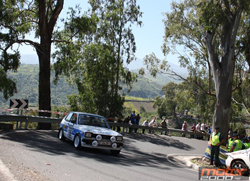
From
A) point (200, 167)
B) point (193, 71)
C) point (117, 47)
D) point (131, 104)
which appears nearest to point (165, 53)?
point (193, 71)

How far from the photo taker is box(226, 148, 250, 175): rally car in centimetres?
1091

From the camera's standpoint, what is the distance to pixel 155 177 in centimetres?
884

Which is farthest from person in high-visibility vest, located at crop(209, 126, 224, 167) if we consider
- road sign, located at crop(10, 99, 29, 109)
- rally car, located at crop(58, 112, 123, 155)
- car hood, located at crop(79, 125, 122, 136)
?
road sign, located at crop(10, 99, 29, 109)

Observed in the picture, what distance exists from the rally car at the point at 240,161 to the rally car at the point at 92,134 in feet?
14.2

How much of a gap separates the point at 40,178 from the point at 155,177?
3330 millimetres

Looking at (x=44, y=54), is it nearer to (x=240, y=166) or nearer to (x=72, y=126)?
(x=72, y=126)

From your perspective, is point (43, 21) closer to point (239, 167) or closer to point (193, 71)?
point (193, 71)

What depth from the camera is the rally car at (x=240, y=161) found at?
35.8ft

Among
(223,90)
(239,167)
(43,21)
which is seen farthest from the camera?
(43,21)

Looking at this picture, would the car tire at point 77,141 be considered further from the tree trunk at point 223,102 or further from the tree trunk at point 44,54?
Result: the tree trunk at point 44,54

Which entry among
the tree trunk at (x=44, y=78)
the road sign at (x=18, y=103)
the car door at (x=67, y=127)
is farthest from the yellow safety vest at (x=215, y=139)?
the tree trunk at (x=44, y=78)

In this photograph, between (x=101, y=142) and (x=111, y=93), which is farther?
(x=111, y=93)

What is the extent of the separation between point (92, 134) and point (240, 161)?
568 cm

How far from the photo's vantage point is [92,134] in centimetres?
1228
